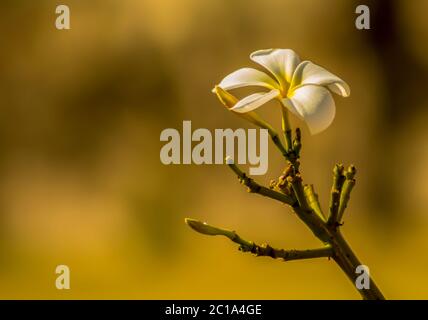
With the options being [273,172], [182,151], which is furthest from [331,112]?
[273,172]

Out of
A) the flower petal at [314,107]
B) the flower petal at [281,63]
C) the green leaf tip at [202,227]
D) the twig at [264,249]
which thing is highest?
the flower petal at [281,63]

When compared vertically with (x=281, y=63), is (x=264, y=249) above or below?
below

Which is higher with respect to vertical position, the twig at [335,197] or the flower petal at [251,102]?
the flower petal at [251,102]

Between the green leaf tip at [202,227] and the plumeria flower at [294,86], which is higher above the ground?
the plumeria flower at [294,86]

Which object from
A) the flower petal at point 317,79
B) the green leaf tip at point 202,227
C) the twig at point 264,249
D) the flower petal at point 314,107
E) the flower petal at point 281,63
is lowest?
the twig at point 264,249

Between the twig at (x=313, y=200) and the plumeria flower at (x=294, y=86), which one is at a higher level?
the plumeria flower at (x=294, y=86)

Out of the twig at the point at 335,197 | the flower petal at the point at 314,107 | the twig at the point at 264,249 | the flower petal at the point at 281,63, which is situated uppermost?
the flower petal at the point at 281,63
